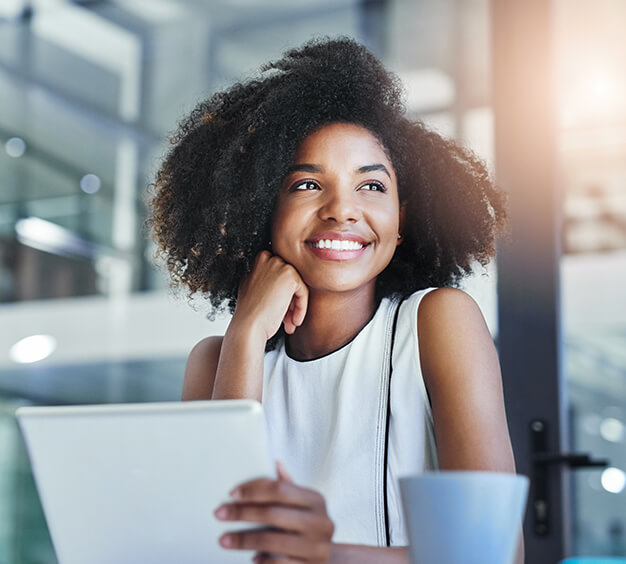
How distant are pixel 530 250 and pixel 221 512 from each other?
1.56 m

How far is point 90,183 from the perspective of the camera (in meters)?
3.25

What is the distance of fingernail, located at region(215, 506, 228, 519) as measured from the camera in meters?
0.64

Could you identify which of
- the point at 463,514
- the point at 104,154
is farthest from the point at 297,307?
the point at 104,154

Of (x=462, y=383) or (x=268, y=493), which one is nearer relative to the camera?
(x=268, y=493)

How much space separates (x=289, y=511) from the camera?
63cm

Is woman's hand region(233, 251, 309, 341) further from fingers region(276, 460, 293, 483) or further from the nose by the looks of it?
fingers region(276, 460, 293, 483)

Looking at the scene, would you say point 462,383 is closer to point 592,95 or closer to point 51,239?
point 592,95

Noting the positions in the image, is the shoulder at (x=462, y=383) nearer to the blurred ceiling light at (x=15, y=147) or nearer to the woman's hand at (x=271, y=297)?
the woman's hand at (x=271, y=297)

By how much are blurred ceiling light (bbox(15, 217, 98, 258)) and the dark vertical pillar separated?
1.66m

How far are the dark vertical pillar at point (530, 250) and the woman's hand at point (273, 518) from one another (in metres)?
1.41

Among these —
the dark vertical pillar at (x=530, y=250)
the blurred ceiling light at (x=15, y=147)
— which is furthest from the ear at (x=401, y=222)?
the blurred ceiling light at (x=15, y=147)

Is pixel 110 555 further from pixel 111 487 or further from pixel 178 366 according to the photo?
pixel 178 366

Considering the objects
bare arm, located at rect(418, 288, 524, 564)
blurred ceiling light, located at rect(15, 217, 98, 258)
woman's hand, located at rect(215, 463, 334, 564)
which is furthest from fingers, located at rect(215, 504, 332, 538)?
blurred ceiling light, located at rect(15, 217, 98, 258)

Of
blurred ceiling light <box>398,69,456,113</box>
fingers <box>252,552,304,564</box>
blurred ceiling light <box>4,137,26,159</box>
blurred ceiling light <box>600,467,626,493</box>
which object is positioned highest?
blurred ceiling light <box>4,137,26,159</box>
